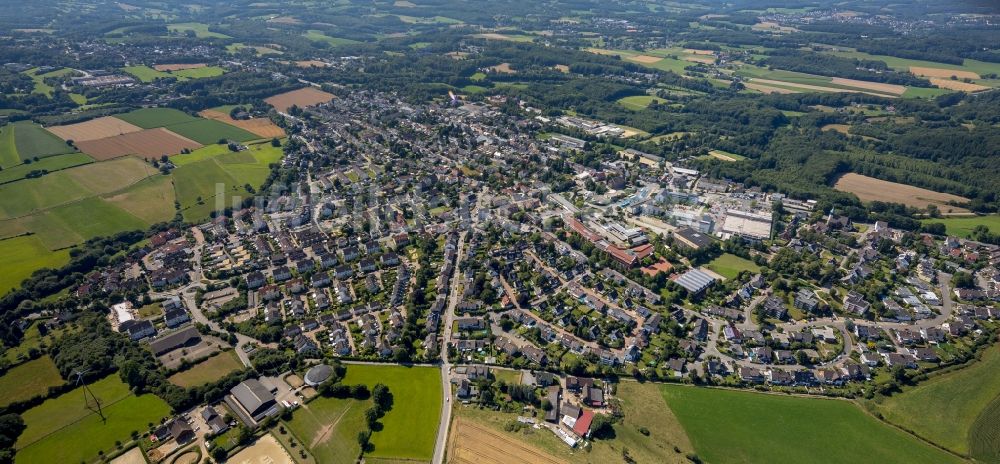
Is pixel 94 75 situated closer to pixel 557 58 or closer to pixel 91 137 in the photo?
pixel 91 137

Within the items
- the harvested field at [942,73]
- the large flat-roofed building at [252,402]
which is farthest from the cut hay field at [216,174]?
the harvested field at [942,73]

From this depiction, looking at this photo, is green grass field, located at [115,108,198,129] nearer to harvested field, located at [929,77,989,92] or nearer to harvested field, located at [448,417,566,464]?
harvested field, located at [448,417,566,464]

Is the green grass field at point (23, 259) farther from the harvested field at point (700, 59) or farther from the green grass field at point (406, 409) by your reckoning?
the harvested field at point (700, 59)

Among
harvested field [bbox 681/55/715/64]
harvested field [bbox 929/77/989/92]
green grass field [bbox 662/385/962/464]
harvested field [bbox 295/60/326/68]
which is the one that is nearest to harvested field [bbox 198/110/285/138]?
harvested field [bbox 295/60/326/68]

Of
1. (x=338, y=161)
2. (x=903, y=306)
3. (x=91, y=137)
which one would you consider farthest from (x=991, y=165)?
(x=91, y=137)

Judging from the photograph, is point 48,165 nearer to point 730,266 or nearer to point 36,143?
point 36,143

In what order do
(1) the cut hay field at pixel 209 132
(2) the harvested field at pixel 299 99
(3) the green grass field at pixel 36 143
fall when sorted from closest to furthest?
(3) the green grass field at pixel 36 143, (1) the cut hay field at pixel 209 132, (2) the harvested field at pixel 299 99
